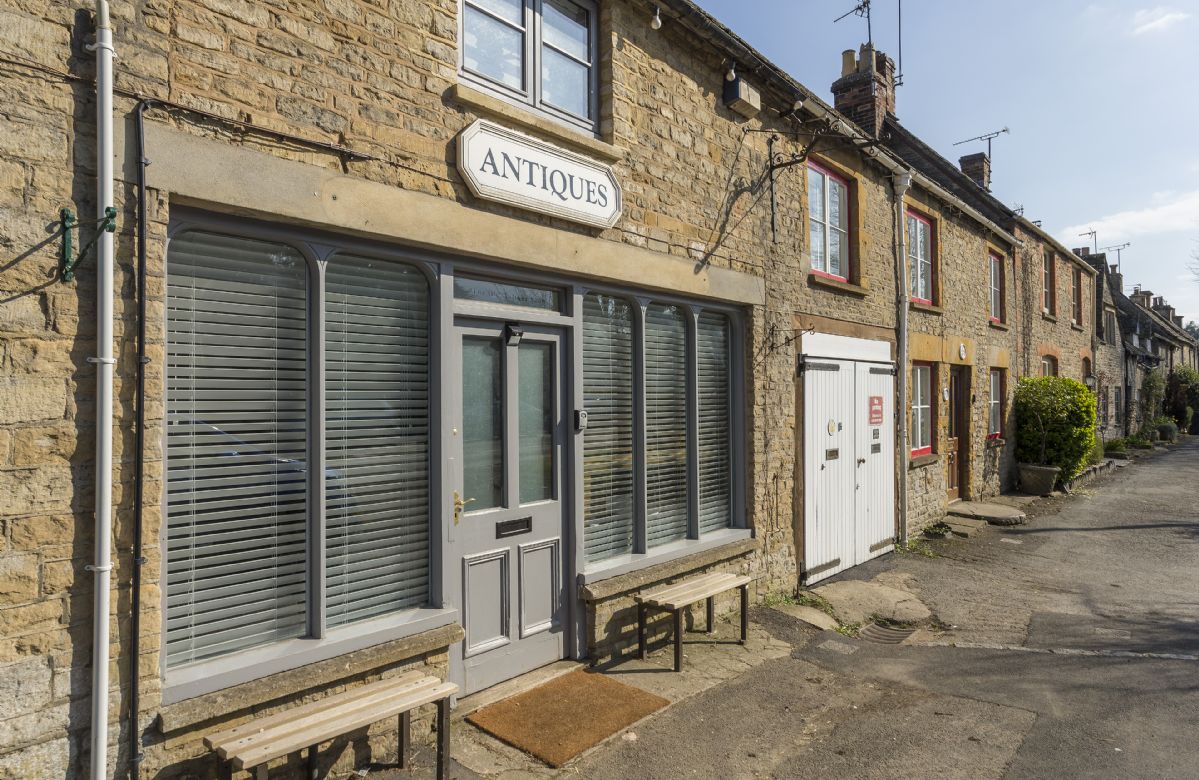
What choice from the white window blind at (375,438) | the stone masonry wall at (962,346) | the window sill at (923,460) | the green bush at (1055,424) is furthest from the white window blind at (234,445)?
the green bush at (1055,424)

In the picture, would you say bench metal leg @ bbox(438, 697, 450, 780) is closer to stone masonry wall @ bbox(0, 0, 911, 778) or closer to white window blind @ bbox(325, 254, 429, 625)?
stone masonry wall @ bbox(0, 0, 911, 778)

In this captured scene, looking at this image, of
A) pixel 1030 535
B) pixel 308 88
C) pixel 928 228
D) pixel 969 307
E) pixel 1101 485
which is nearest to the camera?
pixel 308 88

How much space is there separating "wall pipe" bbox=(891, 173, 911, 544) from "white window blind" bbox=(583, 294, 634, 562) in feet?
18.6

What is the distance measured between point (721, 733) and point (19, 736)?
11.9 ft

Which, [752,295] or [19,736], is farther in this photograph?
[752,295]

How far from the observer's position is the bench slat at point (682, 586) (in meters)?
5.63

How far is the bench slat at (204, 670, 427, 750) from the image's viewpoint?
3.32 m

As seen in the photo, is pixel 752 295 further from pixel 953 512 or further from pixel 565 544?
pixel 953 512

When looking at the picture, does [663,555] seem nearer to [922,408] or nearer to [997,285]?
[922,408]

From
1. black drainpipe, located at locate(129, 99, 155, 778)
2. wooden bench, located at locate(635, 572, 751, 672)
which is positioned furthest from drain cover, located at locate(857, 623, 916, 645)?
black drainpipe, located at locate(129, 99, 155, 778)

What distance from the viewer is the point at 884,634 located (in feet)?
22.1

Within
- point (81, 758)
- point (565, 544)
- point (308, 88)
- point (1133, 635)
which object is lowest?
point (1133, 635)

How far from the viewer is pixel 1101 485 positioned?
655 inches

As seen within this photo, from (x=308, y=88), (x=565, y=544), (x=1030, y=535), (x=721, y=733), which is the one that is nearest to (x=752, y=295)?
(x=565, y=544)
